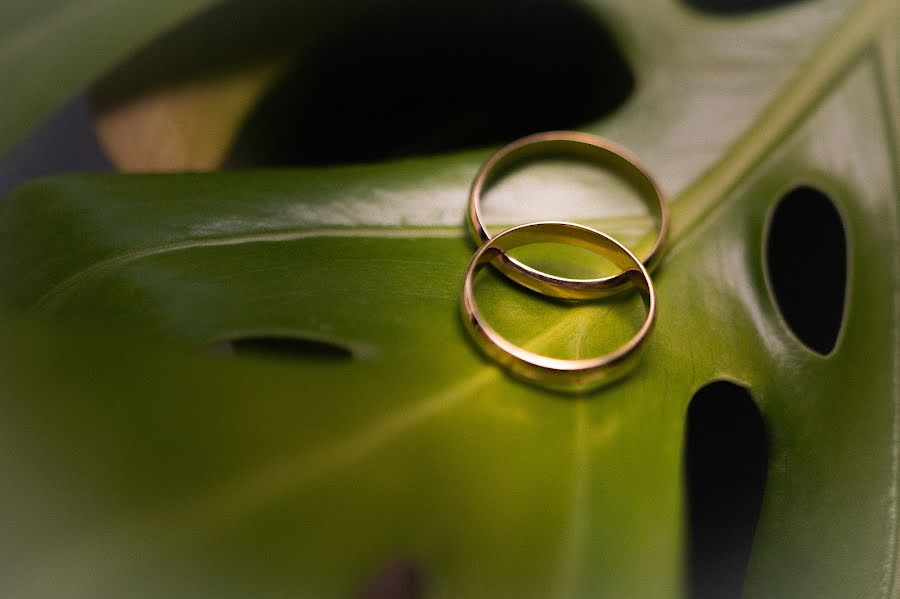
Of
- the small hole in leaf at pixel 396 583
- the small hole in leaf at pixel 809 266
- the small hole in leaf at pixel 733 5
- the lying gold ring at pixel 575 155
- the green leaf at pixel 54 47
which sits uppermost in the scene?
the green leaf at pixel 54 47

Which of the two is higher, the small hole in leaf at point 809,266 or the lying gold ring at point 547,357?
the lying gold ring at point 547,357

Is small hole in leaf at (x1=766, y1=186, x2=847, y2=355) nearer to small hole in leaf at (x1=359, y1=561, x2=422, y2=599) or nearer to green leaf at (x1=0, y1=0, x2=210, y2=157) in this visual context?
small hole in leaf at (x1=359, y1=561, x2=422, y2=599)

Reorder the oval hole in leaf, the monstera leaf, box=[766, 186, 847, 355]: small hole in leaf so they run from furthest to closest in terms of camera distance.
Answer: the oval hole in leaf < box=[766, 186, 847, 355]: small hole in leaf < the monstera leaf

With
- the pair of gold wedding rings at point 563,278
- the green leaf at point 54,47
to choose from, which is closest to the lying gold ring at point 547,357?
the pair of gold wedding rings at point 563,278

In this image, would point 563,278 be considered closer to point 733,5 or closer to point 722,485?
point 722,485

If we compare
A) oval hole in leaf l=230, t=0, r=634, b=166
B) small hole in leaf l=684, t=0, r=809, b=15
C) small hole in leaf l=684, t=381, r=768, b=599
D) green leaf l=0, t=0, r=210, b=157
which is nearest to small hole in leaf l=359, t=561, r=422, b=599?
small hole in leaf l=684, t=381, r=768, b=599

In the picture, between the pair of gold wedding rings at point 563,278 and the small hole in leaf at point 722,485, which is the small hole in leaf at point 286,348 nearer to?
the pair of gold wedding rings at point 563,278
